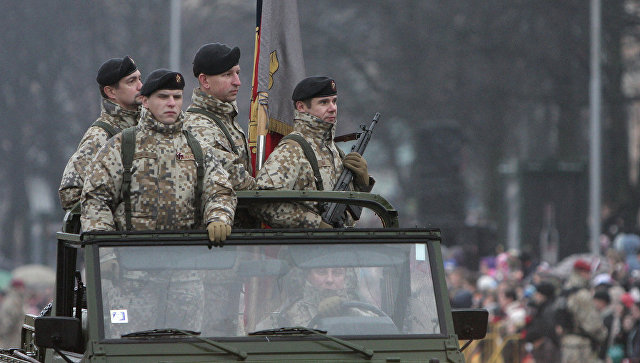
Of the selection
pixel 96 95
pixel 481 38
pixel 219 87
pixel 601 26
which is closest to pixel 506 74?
pixel 481 38

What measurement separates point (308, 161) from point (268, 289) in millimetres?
1380

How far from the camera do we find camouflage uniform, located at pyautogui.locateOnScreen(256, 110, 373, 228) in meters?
7.22

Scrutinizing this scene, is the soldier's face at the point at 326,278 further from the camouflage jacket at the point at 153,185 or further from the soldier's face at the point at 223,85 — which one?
the soldier's face at the point at 223,85

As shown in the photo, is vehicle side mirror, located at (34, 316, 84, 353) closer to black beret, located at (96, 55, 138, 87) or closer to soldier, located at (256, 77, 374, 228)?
soldier, located at (256, 77, 374, 228)

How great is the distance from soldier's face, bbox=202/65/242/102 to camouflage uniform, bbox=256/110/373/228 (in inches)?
16.1

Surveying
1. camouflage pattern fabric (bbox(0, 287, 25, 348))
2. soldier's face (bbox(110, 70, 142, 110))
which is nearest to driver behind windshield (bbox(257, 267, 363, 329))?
soldier's face (bbox(110, 70, 142, 110))

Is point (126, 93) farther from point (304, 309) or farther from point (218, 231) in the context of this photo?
point (304, 309)

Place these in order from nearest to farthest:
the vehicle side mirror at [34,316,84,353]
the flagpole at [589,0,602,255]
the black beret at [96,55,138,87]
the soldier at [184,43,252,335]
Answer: the vehicle side mirror at [34,316,84,353], the soldier at [184,43,252,335], the black beret at [96,55,138,87], the flagpole at [589,0,602,255]

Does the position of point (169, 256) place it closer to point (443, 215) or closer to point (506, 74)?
point (443, 215)

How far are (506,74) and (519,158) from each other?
2.11m

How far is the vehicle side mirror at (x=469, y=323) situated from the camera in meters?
6.50

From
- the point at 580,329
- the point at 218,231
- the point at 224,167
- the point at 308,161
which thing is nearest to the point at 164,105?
the point at 224,167

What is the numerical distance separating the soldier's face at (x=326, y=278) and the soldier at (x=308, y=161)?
32.5 inches

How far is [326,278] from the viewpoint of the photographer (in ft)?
21.1
